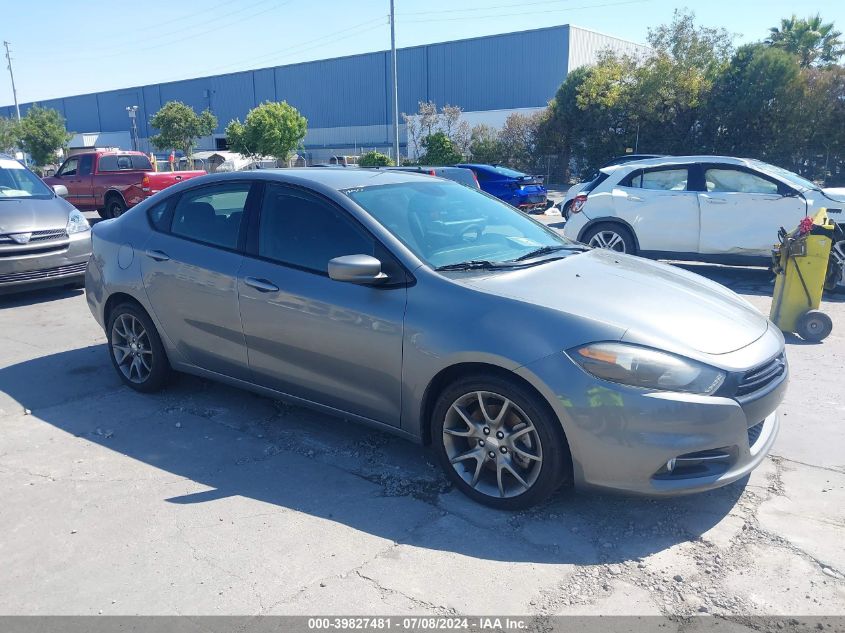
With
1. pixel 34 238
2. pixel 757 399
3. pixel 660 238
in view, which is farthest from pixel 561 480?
pixel 34 238

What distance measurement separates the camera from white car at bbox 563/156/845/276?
351 inches

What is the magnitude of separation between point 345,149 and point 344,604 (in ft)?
178

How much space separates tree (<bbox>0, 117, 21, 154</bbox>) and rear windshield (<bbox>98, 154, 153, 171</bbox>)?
1316 inches

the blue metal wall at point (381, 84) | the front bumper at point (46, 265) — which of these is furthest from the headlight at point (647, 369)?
the blue metal wall at point (381, 84)

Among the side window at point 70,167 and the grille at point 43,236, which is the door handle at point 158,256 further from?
the side window at point 70,167

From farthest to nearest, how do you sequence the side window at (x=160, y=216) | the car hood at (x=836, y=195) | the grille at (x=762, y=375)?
1. the car hood at (x=836, y=195)
2. the side window at (x=160, y=216)
3. the grille at (x=762, y=375)

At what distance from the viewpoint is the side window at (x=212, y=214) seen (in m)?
4.55

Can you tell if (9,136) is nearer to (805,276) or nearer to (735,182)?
(735,182)

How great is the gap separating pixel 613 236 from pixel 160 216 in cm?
668

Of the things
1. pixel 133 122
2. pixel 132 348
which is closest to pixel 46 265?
pixel 132 348

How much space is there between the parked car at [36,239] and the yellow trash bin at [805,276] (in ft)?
26.9

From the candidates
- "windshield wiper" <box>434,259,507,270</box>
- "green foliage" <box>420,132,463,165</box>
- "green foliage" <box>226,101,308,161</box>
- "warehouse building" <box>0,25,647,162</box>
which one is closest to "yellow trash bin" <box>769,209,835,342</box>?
"windshield wiper" <box>434,259,507,270</box>

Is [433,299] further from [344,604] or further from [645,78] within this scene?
[645,78]

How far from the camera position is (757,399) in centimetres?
330
